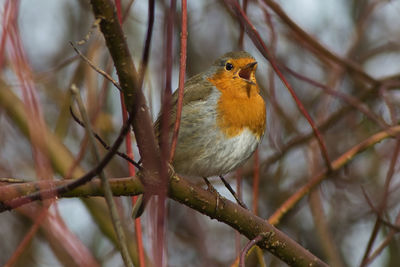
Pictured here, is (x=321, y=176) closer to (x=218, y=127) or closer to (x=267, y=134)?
(x=218, y=127)

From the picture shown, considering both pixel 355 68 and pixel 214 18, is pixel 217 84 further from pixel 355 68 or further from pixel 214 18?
pixel 214 18

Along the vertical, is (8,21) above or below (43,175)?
above

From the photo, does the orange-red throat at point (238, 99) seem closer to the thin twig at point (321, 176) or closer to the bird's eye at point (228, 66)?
the bird's eye at point (228, 66)

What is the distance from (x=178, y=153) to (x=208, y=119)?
213 mm

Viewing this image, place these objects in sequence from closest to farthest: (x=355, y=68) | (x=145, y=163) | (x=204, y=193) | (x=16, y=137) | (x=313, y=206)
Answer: (x=145, y=163)
(x=204, y=193)
(x=355, y=68)
(x=313, y=206)
(x=16, y=137)

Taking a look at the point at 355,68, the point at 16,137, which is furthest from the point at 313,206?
the point at 16,137

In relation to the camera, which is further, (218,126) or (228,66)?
(228,66)

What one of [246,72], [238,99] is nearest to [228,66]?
[246,72]

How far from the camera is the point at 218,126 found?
8.96 ft

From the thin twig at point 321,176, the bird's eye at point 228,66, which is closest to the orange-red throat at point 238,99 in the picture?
the bird's eye at point 228,66

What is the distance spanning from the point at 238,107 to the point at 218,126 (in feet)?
0.54

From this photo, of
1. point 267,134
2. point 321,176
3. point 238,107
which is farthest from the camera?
point 267,134

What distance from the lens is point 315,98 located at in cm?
433

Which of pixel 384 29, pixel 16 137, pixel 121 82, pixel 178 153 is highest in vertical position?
pixel 384 29
